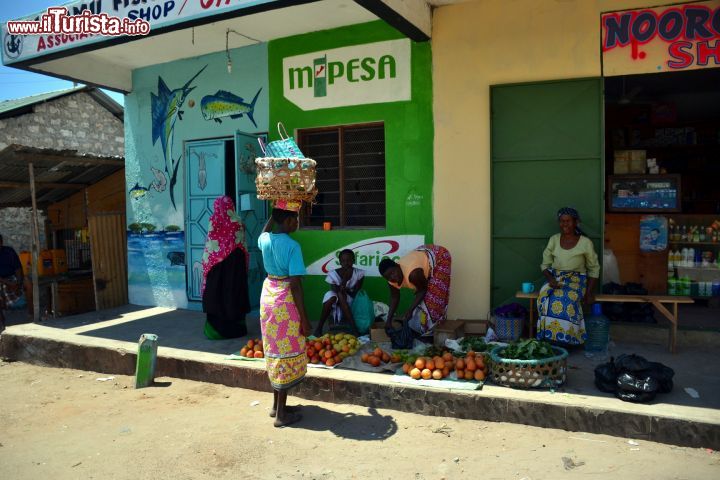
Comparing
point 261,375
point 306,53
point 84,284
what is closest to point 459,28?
point 306,53

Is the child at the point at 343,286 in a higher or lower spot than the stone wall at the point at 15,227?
lower

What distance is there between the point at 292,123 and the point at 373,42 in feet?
5.38

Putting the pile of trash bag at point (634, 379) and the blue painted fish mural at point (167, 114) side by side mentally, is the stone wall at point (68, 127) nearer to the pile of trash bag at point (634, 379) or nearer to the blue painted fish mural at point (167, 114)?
the blue painted fish mural at point (167, 114)

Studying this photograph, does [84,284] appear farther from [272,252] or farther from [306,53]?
[272,252]

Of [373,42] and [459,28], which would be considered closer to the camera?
[459,28]

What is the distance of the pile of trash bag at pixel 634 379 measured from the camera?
4.23 meters

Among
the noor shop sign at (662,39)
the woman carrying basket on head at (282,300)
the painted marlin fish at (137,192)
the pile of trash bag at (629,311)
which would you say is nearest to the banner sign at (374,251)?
the pile of trash bag at (629,311)

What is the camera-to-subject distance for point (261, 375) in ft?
18.1

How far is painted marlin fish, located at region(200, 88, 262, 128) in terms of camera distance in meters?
8.23

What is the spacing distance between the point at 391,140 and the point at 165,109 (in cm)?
427

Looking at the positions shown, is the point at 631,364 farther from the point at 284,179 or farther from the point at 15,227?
the point at 15,227

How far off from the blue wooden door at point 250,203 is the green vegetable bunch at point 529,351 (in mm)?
4251

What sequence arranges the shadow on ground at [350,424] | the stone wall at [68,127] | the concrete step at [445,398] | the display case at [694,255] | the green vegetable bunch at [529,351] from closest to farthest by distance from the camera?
the concrete step at [445,398] < the shadow on ground at [350,424] < the green vegetable bunch at [529,351] < the display case at [694,255] < the stone wall at [68,127]

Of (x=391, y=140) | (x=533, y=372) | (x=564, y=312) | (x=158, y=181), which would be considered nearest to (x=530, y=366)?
(x=533, y=372)
